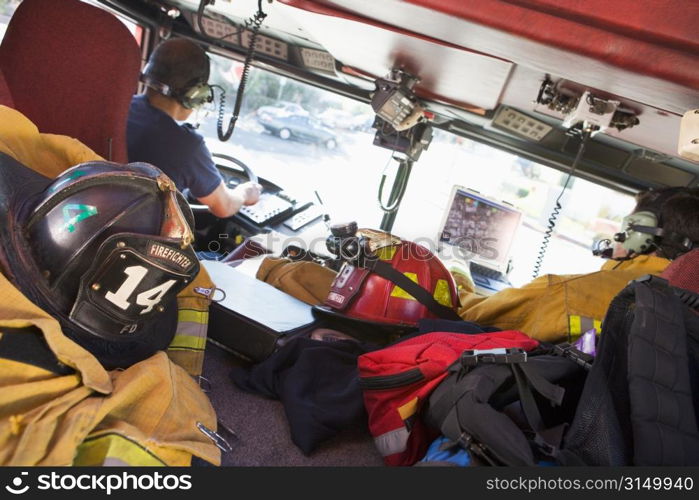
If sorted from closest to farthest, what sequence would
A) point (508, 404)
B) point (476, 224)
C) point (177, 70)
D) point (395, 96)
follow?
1. point (508, 404)
2. point (395, 96)
3. point (177, 70)
4. point (476, 224)

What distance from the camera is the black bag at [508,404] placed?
85cm

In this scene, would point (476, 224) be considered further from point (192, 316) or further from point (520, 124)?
point (192, 316)

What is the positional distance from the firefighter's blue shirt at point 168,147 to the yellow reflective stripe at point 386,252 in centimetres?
100

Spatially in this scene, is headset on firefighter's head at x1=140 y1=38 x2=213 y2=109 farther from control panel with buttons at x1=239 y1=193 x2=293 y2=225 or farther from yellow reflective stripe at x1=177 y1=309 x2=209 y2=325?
yellow reflective stripe at x1=177 y1=309 x2=209 y2=325

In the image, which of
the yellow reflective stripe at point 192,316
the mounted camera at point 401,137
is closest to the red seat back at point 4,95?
the yellow reflective stripe at point 192,316

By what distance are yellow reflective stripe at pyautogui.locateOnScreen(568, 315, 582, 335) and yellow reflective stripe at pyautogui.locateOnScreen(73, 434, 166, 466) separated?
1257 mm

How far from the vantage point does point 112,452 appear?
78cm

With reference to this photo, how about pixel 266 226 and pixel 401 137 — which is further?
→ pixel 266 226

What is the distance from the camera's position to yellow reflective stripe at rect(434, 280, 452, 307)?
1.78 meters

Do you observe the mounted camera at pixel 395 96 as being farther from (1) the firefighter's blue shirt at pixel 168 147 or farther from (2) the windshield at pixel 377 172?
(1) the firefighter's blue shirt at pixel 168 147

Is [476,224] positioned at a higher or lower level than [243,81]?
lower

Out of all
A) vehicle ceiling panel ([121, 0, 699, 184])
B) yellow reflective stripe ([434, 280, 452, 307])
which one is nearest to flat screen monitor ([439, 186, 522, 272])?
vehicle ceiling panel ([121, 0, 699, 184])

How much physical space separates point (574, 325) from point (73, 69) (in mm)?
1825
